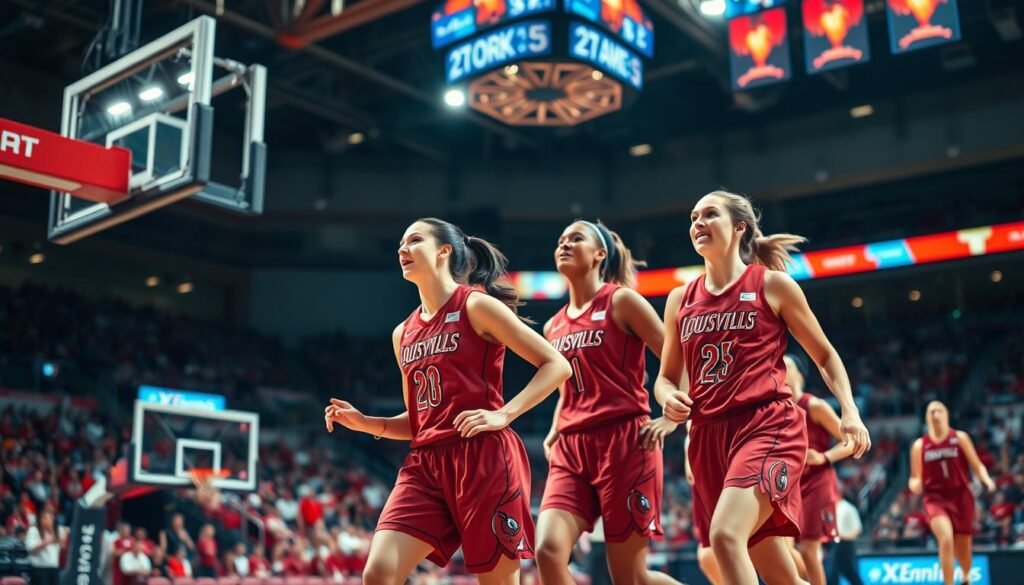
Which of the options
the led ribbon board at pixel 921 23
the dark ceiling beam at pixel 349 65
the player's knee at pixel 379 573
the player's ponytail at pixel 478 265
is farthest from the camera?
the dark ceiling beam at pixel 349 65

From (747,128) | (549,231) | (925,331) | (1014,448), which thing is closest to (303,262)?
(549,231)

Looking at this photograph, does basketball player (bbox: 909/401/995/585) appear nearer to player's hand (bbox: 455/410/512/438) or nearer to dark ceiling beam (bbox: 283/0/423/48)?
player's hand (bbox: 455/410/512/438)

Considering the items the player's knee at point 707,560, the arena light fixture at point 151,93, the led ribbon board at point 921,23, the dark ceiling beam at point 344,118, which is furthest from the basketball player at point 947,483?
the dark ceiling beam at point 344,118

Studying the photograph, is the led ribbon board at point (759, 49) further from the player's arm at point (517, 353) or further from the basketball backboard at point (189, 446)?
the player's arm at point (517, 353)

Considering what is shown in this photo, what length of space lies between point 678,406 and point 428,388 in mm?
1119

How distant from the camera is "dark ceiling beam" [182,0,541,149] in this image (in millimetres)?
18406

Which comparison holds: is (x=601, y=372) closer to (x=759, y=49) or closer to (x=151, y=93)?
(x=151, y=93)

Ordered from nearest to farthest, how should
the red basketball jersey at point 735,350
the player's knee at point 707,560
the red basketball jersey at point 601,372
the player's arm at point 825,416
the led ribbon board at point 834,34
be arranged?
1. the red basketball jersey at point 735,350
2. the red basketball jersey at point 601,372
3. the player's knee at point 707,560
4. the player's arm at point 825,416
5. the led ribbon board at point 834,34

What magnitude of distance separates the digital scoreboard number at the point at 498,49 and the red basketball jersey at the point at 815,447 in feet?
→ 28.5

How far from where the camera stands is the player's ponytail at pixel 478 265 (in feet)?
17.2

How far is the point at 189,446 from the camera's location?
1339cm

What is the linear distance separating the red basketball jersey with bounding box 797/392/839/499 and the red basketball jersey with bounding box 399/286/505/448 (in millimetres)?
3455

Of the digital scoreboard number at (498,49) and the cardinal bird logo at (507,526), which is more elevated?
the digital scoreboard number at (498,49)

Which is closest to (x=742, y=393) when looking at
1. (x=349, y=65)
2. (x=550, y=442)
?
(x=550, y=442)
